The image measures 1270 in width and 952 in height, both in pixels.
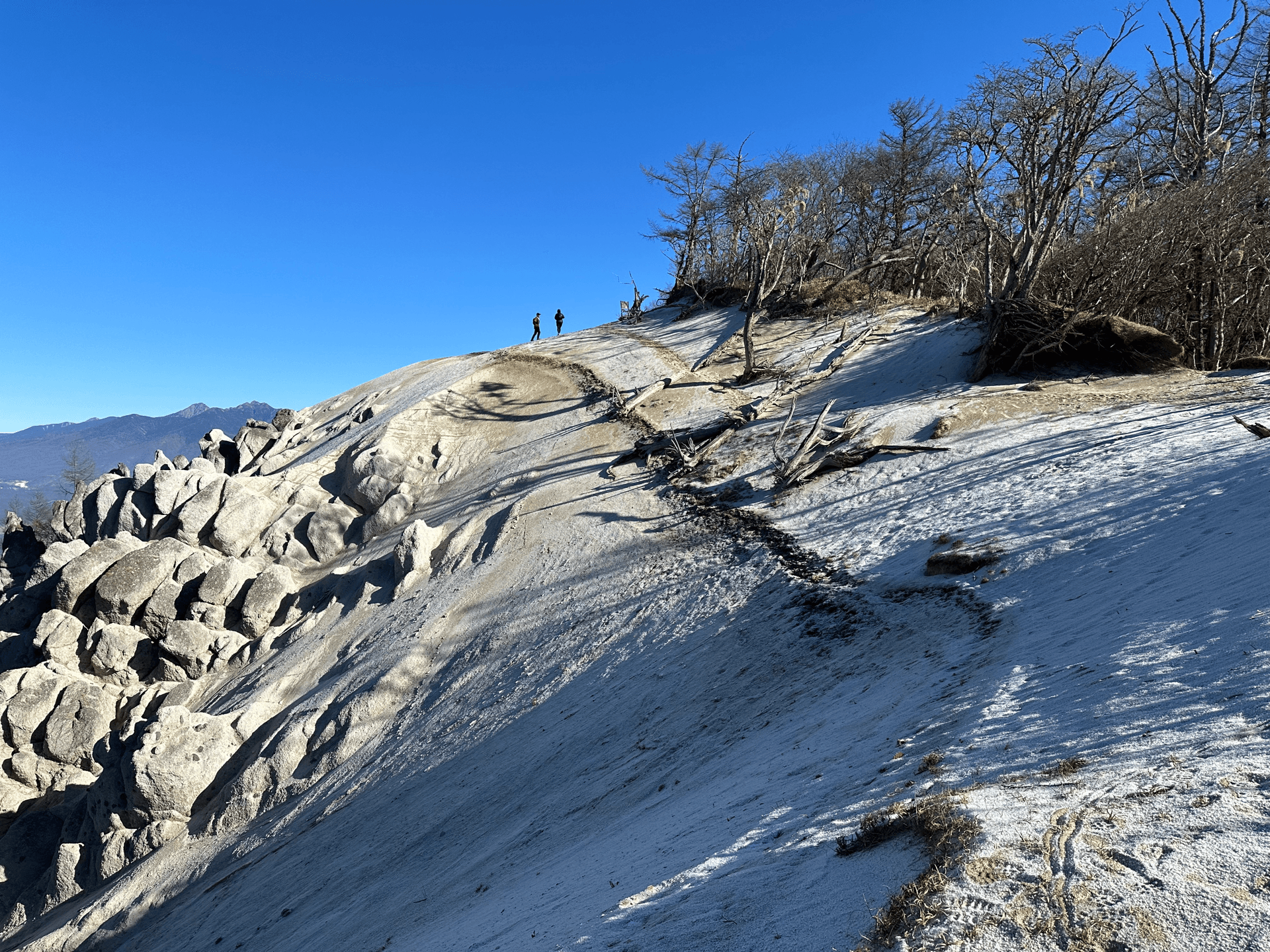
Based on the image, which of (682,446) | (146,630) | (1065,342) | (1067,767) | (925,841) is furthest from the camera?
(146,630)

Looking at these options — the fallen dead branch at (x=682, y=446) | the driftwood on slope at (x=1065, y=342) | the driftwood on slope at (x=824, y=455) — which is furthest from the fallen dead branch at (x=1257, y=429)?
the fallen dead branch at (x=682, y=446)

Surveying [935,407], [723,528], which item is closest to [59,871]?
[723,528]

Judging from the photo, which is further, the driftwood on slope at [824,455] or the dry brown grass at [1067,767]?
the driftwood on slope at [824,455]

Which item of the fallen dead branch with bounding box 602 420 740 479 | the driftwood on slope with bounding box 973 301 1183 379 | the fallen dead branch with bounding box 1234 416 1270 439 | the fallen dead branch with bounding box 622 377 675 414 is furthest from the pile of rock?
the fallen dead branch with bounding box 1234 416 1270 439

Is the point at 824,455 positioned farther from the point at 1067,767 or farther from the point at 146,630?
the point at 146,630

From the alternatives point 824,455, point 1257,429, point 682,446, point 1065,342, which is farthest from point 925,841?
point 1065,342

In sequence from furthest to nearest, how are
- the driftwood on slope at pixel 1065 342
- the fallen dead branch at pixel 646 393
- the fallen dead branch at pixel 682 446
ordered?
the fallen dead branch at pixel 646 393 → the fallen dead branch at pixel 682 446 → the driftwood on slope at pixel 1065 342

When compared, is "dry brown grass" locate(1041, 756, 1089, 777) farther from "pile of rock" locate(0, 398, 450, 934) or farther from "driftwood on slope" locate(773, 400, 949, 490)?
"pile of rock" locate(0, 398, 450, 934)

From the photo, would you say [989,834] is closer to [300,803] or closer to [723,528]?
[723,528]

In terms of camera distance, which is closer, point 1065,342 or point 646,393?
point 1065,342

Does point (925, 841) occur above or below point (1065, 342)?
below

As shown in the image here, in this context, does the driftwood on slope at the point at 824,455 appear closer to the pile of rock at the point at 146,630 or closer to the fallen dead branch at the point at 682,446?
the fallen dead branch at the point at 682,446

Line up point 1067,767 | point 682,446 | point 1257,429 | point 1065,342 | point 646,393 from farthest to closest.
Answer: point 646,393 < point 682,446 < point 1065,342 < point 1257,429 < point 1067,767

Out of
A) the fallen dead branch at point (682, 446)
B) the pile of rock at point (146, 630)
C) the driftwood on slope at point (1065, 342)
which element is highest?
the driftwood on slope at point (1065, 342)
